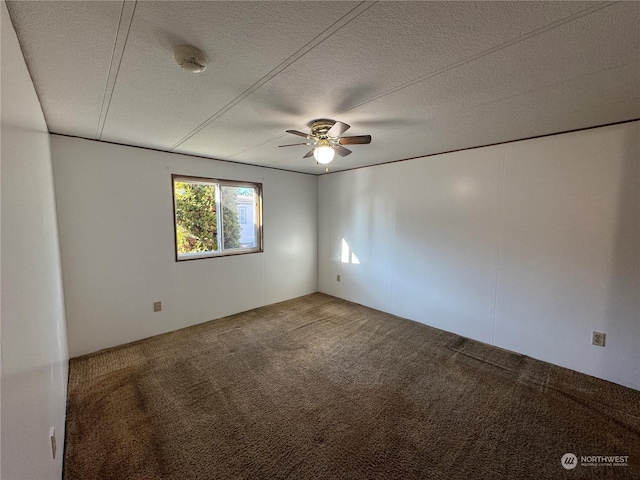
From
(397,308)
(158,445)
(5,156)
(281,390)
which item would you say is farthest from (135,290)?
(397,308)

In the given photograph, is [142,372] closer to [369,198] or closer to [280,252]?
[280,252]

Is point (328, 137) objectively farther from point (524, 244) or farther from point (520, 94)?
point (524, 244)

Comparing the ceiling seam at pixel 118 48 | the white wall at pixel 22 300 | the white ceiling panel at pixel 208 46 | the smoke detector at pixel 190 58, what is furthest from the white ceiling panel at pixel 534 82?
the white wall at pixel 22 300

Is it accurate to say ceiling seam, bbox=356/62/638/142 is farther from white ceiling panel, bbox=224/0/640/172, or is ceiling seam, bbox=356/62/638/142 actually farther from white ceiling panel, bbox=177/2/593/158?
white ceiling panel, bbox=177/2/593/158

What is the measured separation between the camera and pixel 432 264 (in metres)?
3.46

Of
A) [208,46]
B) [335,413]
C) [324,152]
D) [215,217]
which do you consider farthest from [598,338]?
[215,217]

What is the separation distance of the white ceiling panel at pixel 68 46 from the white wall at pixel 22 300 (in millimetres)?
73

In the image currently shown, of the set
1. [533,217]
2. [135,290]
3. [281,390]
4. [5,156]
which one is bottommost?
[281,390]

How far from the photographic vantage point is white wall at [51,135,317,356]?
8.76 feet

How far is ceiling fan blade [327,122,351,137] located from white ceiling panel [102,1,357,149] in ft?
2.45

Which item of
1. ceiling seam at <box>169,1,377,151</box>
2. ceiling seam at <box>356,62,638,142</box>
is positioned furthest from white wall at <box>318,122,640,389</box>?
ceiling seam at <box>169,1,377,151</box>

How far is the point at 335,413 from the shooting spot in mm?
1992

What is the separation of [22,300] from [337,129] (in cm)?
207

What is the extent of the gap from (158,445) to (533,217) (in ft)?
12.0
